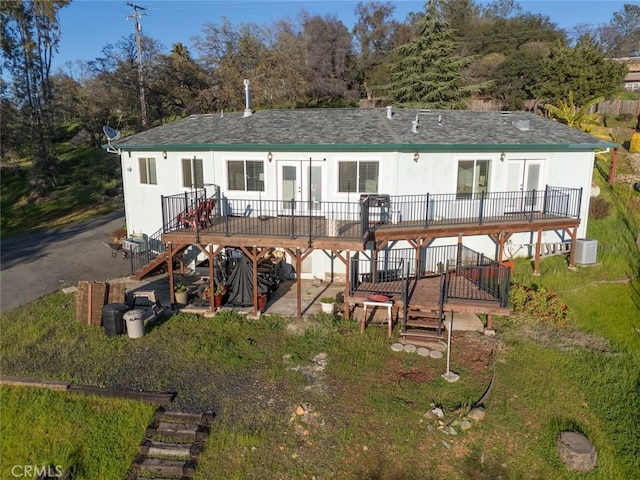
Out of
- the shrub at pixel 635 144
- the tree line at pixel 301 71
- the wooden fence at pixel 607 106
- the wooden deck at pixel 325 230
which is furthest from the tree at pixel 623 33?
the wooden deck at pixel 325 230

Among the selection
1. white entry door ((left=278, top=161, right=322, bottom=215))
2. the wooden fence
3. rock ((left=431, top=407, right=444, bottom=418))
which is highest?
the wooden fence

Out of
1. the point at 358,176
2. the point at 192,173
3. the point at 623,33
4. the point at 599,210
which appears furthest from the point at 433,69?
the point at 623,33

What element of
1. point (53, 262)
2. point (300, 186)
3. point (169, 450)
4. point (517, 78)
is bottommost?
point (169, 450)

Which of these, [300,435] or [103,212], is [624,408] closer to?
[300,435]

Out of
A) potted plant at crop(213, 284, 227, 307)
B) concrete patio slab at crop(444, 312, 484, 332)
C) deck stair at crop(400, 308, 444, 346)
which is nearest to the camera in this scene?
deck stair at crop(400, 308, 444, 346)

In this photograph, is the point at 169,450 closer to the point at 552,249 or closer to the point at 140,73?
the point at 552,249

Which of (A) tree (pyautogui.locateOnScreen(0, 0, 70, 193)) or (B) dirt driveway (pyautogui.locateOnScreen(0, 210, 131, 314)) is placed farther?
(A) tree (pyautogui.locateOnScreen(0, 0, 70, 193))

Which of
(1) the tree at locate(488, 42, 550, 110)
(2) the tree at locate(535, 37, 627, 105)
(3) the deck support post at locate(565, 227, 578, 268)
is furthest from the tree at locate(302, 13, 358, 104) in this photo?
(3) the deck support post at locate(565, 227, 578, 268)

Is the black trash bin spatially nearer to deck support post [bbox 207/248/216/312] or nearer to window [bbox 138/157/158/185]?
deck support post [bbox 207/248/216/312]
